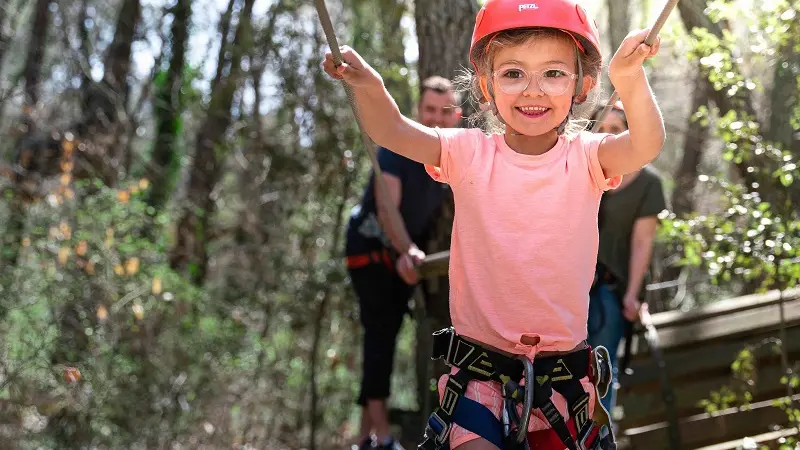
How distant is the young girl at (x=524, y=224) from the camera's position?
112 inches

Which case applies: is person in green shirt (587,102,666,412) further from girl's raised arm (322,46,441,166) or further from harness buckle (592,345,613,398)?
girl's raised arm (322,46,441,166)

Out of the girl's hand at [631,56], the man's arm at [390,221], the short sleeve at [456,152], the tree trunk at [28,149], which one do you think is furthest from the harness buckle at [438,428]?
the tree trunk at [28,149]

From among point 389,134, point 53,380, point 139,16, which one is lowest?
point 53,380

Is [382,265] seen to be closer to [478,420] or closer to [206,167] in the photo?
[478,420]

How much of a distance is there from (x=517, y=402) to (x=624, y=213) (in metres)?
2.71

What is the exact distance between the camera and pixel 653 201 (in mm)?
5332

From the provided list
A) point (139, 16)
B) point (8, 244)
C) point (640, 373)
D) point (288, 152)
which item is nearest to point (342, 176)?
point (288, 152)

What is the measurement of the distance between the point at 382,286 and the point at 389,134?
9.85ft

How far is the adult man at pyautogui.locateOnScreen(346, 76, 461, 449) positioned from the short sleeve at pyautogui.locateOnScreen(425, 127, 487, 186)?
2.49 m

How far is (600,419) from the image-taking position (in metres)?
3.09

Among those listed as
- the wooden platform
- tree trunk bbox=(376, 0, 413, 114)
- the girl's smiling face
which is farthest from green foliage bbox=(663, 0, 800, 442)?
tree trunk bbox=(376, 0, 413, 114)

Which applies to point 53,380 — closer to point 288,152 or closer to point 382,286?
point 382,286

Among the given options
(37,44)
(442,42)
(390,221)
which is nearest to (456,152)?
(390,221)

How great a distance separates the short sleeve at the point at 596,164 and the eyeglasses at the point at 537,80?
0.20 metres
